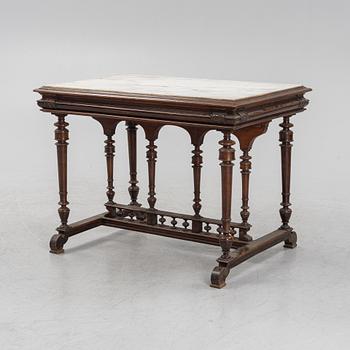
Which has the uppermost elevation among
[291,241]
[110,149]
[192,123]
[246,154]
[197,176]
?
[192,123]

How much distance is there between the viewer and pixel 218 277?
5.83 metres

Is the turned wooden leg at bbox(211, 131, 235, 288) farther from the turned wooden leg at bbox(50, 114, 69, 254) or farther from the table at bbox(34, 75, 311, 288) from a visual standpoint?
the turned wooden leg at bbox(50, 114, 69, 254)

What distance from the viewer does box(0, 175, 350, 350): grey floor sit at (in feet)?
16.6

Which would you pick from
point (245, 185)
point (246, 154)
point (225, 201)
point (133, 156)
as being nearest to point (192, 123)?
point (225, 201)

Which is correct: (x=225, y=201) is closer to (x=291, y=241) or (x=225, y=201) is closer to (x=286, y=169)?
(x=286, y=169)

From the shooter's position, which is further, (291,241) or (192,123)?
(291,241)

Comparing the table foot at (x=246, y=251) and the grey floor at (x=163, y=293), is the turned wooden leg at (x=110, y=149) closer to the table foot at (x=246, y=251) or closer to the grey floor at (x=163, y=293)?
the grey floor at (x=163, y=293)

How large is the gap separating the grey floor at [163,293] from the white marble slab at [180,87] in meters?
1.02

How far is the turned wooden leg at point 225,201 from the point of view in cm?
579

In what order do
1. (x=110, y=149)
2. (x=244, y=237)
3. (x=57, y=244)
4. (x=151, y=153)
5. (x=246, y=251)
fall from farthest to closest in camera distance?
(x=110, y=149), (x=151, y=153), (x=57, y=244), (x=244, y=237), (x=246, y=251)

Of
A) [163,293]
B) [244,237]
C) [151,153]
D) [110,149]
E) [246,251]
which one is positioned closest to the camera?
[163,293]

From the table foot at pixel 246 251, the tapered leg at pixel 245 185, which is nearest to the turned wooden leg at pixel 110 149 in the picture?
the tapered leg at pixel 245 185

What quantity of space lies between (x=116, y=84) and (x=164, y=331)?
1914 millimetres

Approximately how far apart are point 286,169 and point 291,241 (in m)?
0.46
